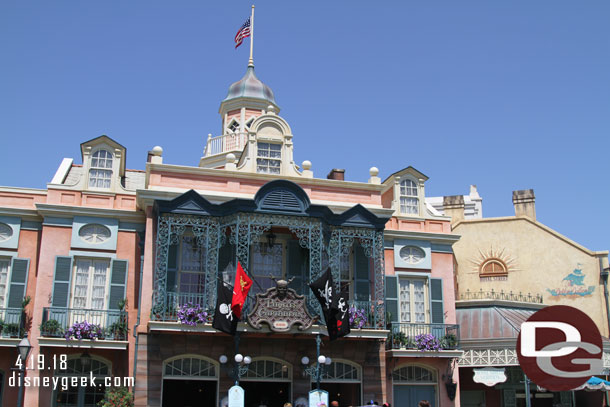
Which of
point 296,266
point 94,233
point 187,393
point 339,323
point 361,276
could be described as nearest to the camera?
point 339,323

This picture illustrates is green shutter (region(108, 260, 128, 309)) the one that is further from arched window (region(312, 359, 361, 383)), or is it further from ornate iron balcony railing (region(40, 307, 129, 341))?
arched window (region(312, 359, 361, 383))

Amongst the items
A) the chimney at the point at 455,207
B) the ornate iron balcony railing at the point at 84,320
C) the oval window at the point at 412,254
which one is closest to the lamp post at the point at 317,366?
the oval window at the point at 412,254

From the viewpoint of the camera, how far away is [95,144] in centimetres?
2170

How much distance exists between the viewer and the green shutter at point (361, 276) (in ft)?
71.2

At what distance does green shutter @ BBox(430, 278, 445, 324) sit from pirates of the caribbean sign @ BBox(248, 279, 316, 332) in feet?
17.1

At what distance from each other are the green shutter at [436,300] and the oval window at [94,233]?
1076cm

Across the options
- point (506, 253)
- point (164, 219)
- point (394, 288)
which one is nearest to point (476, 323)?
point (394, 288)

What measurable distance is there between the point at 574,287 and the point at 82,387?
19304 millimetres

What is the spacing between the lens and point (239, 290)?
18.4m

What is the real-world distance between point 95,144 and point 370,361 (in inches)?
439

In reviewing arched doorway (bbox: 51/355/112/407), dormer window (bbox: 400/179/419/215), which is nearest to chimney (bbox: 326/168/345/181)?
dormer window (bbox: 400/179/419/215)

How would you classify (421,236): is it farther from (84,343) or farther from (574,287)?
(84,343)

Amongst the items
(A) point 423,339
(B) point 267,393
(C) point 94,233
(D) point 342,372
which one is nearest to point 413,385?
(A) point 423,339

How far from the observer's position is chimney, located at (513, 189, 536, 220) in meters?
29.6
